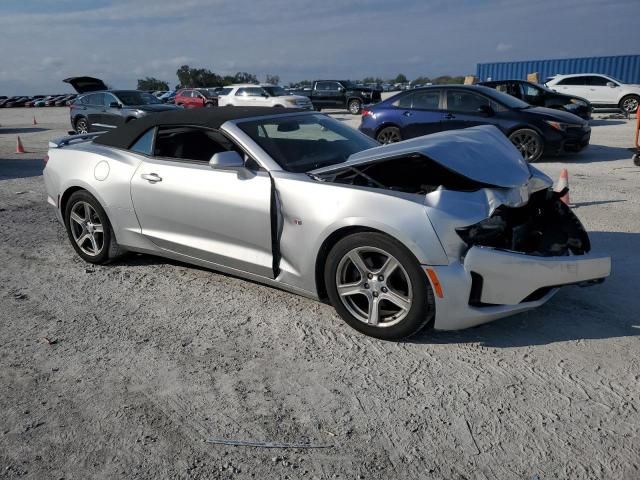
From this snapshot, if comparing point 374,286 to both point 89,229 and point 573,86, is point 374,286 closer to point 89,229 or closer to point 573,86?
point 89,229

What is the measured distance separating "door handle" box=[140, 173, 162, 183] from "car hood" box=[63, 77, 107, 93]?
57.5 feet

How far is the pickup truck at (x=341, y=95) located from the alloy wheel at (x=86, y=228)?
77.4ft

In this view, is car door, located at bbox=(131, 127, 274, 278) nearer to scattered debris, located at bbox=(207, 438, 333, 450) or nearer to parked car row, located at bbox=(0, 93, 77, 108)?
scattered debris, located at bbox=(207, 438, 333, 450)

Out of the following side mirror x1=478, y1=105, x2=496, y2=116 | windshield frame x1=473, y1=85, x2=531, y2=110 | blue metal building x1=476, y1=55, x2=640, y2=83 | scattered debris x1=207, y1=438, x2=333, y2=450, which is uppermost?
blue metal building x1=476, y1=55, x2=640, y2=83

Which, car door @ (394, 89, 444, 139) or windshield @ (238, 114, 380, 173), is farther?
car door @ (394, 89, 444, 139)

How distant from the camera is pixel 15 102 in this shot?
51.2 m

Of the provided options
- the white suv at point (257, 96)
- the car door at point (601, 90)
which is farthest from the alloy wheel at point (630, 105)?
the white suv at point (257, 96)

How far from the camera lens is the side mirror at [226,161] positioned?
383cm

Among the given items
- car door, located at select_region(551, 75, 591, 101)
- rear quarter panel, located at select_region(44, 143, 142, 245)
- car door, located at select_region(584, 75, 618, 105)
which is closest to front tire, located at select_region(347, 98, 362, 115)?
car door, located at select_region(551, 75, 591, 101)

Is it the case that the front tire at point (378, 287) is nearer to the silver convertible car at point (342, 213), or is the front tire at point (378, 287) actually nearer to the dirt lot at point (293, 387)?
the silver convertible car at point (342, 213)

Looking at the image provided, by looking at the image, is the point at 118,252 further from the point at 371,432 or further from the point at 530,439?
the point at 530,439

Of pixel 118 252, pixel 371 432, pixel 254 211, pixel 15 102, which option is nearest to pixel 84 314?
pixel 118 252

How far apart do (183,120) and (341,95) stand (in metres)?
24.5

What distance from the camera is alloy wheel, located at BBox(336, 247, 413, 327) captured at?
344 centimetres
